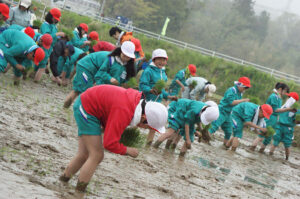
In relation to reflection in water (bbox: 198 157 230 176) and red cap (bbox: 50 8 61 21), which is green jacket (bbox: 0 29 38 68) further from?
reflection in water (bbox: 198 157 230 176)

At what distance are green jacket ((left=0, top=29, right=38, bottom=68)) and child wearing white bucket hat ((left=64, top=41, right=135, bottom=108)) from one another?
144 cm

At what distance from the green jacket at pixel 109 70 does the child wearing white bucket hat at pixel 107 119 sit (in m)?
2.59

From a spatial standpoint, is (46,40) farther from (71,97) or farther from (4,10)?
(71,97)

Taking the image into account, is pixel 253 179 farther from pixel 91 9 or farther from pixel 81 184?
pixel 91 9

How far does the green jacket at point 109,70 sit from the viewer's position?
7.04 metres

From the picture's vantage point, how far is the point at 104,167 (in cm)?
568

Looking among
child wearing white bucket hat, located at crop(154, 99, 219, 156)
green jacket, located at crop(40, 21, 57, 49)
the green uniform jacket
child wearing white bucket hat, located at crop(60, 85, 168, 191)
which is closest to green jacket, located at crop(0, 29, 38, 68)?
green jacket, located at crop(40, 21, 57, 49)

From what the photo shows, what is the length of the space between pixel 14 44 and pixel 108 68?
8.51 feet

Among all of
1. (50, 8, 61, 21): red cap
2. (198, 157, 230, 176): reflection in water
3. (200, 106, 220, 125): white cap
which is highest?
(50, 8, 61, 21): red cap

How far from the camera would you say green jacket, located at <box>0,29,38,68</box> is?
8539mm

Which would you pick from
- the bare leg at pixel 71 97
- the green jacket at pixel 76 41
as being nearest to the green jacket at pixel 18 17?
the green jacket at pixel 76 41

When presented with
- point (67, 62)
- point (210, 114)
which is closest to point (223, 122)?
point (210, 114)

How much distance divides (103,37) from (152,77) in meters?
18.4

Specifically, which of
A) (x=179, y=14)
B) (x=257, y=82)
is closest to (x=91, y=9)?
(x=179, y=14)
